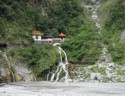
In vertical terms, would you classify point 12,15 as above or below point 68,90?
above

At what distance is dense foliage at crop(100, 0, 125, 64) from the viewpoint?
62625 mm

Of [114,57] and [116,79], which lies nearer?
[116,79]

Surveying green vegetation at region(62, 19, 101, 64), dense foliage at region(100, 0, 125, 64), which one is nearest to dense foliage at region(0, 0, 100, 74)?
green vegetation at region(62, 19, 101, 64)

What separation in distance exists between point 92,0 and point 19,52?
30662mm

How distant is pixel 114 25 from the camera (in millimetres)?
71438

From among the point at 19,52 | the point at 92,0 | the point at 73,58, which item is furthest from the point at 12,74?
the point at 92,0

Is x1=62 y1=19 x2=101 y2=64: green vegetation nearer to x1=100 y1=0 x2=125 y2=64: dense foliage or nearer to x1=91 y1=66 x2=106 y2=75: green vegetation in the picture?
x1=100 y1=0 x2=125 y2=64: dense foliage

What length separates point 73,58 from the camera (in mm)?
61188

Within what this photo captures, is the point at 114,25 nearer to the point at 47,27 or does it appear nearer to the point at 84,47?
the point at 84,47

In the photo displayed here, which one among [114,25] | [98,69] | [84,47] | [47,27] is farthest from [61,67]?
[114,25]

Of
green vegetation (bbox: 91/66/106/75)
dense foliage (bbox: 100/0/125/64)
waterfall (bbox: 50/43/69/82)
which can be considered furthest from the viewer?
dense foliage (bbox: 100/0/125/64)

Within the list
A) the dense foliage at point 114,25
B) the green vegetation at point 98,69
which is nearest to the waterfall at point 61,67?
the green vegetation at point 98,69

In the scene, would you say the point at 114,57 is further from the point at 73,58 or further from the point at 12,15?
the point at 12,15

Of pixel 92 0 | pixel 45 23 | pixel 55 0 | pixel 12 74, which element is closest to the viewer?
pixel 12 74
